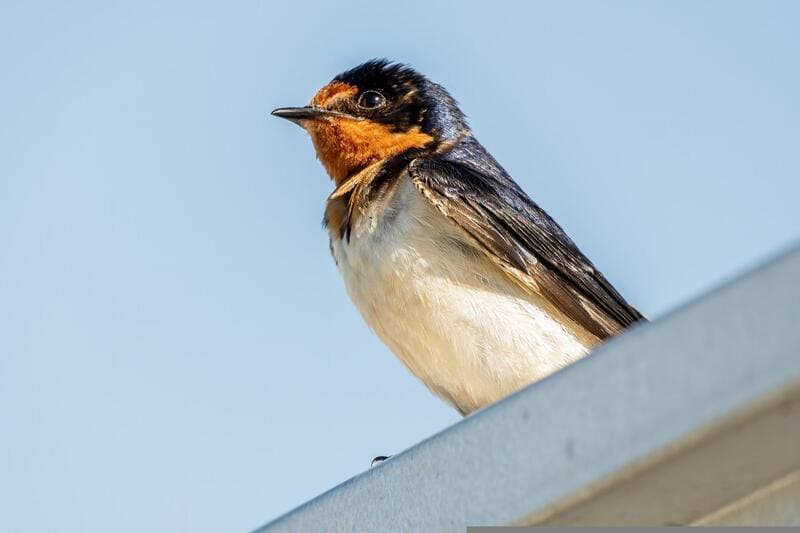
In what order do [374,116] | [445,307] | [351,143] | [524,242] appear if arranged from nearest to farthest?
[445,307]
[524,242]
[351,143]
[374,116]

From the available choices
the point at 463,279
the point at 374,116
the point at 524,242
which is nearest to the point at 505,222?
the point at 524,242

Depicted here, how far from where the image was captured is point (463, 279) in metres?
2.34

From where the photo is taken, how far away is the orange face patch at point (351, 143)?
2.86 metres

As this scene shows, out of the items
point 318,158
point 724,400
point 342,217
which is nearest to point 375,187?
point 342,217

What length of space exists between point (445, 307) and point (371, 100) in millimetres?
974

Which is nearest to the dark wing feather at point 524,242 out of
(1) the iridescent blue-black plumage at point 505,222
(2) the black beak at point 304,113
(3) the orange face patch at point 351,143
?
(1) the iridescent blue-black plumage at point 505,222

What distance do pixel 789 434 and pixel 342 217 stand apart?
166 cm

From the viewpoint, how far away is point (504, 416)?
1.05 metres

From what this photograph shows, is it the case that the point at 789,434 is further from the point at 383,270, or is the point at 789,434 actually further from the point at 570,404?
the point at 383,270

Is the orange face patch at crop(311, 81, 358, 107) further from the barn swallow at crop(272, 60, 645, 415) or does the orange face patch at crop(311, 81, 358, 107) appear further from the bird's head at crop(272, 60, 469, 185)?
the barn swallow at crop(272, 60, 645, 415)

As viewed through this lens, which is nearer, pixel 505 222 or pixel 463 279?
pixel 463 279

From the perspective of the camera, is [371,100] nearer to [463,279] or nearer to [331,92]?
[331,92]

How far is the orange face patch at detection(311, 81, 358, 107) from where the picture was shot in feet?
10.2

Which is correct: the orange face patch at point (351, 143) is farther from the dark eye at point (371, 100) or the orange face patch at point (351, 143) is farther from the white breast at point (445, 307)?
the white breast at point (445, 307)
